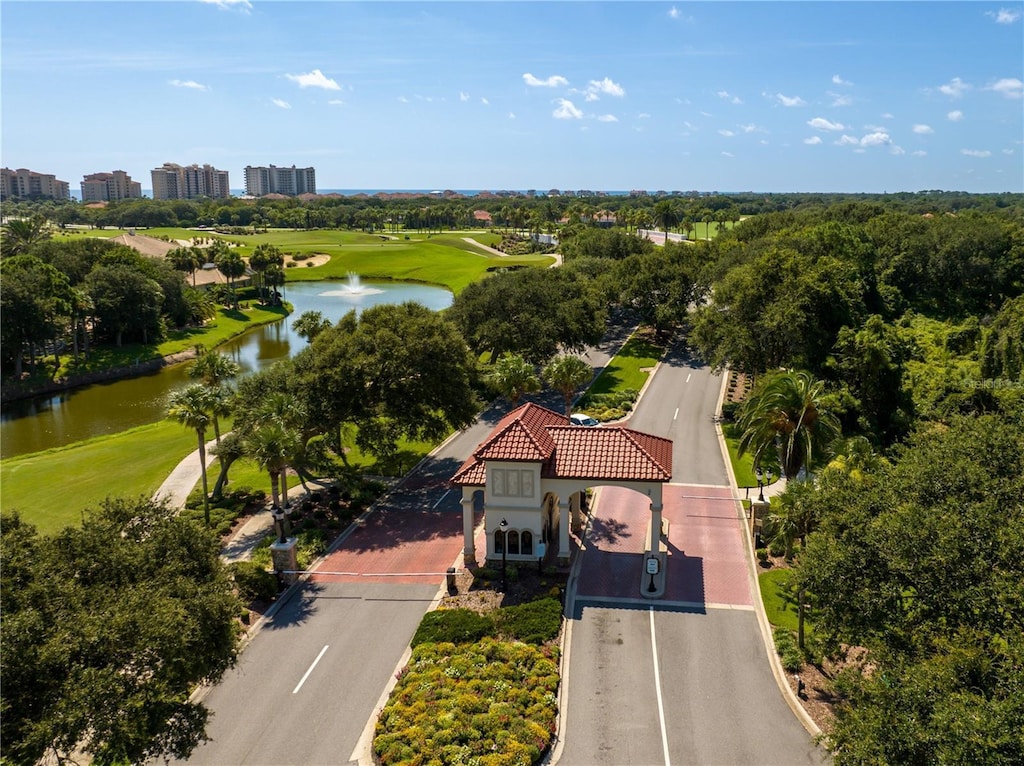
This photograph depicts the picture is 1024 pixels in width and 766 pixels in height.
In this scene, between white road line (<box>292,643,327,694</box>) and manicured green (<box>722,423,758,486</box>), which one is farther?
manicured green (<box>722,423,758,486</box>)

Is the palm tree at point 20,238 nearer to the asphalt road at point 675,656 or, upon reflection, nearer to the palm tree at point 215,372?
the palm tree at point 215,372

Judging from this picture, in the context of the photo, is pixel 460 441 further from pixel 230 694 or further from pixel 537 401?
pixel 230 694

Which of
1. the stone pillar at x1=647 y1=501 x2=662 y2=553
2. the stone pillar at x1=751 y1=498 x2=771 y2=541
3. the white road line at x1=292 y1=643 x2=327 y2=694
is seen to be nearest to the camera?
the white road line at x1=292 y1=643 x2=327 y2=694

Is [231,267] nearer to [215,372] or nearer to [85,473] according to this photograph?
[85,473]

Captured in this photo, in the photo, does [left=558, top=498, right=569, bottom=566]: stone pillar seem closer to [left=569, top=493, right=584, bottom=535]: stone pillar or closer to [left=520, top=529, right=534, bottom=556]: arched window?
Answer: [left=520, top=529, right=534, bottom=556]: arched window

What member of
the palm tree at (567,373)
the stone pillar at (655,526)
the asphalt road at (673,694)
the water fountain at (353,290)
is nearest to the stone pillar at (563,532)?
the asphalt road at (673,694)

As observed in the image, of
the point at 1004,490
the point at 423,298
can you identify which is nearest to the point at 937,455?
the point at 1004,490

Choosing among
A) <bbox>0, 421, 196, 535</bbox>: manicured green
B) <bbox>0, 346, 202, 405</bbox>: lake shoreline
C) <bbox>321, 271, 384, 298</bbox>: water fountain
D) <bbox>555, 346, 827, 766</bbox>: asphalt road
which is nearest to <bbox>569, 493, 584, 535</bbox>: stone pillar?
<bbox>555, 346, 827, 766</bbox>: asphalt road
